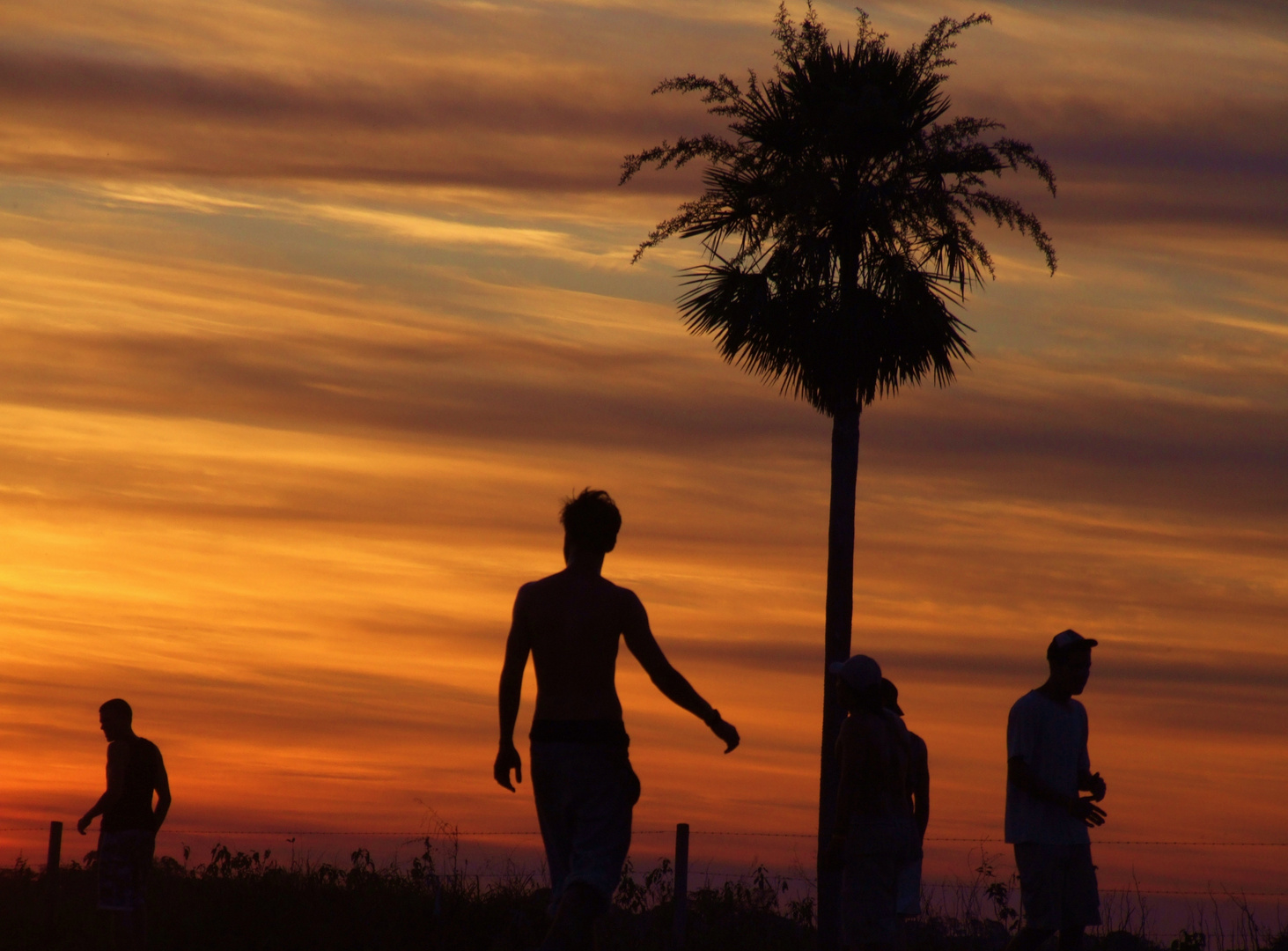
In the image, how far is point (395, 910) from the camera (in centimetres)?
1239

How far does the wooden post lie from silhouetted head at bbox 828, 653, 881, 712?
9.54m

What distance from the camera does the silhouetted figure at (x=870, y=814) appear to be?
283 inches

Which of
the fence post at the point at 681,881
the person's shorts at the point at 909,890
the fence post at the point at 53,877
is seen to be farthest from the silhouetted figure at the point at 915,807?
the fence post at the point at 53,877

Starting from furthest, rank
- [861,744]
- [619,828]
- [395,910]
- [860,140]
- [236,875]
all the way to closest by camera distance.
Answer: [860,140] < [236,875] < [395,910] < [861,744] < [619,828]

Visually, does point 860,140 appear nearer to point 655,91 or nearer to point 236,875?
point 655,91

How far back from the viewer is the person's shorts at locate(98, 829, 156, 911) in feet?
31.9

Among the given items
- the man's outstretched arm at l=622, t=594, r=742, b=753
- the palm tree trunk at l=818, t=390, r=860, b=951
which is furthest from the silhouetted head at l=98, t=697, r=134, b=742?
the palm tree trunk at l=818, t=390, r=860, b=951

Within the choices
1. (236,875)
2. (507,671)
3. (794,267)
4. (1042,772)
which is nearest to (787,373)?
(794,267)

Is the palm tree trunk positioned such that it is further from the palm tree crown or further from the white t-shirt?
the white t-shirt

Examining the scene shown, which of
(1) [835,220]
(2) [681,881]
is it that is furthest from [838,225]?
(2) [681,881]

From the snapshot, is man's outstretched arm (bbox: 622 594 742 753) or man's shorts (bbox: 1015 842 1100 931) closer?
man's outstretched arm (bbox: 622 594 742 753)

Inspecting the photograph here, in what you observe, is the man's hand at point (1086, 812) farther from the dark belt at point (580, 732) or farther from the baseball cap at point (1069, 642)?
the dark belt at point (580, 732)

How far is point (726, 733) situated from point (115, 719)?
214 inches

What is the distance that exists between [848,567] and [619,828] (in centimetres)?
1631
